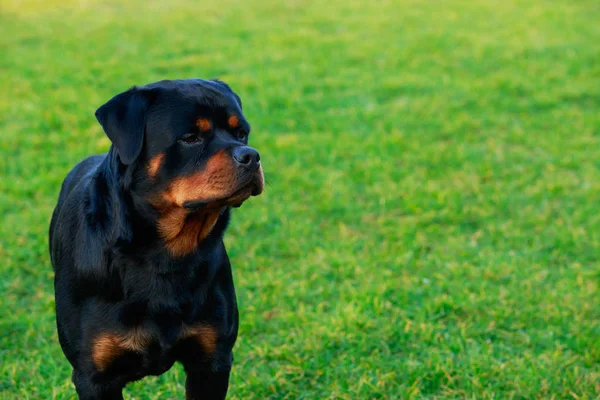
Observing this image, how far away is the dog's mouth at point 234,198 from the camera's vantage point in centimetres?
299

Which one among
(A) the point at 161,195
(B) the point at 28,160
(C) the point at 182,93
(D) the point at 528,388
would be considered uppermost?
(C) the point at 182,93

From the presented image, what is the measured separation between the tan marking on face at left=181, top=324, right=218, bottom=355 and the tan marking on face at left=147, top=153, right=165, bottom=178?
1.99ft

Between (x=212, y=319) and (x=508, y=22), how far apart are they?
9.59 metres

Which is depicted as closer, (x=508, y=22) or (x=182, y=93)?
(x=182, y=93)

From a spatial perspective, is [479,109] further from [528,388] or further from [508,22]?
[528,388]

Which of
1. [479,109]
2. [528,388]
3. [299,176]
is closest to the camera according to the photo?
[528,388]

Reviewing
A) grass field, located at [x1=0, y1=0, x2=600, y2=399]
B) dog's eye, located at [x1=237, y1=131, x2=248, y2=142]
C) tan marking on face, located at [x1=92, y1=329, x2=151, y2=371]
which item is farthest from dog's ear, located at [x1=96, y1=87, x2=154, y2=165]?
grass field, located at [x1=0, y1=0, x2=600, y2=399]

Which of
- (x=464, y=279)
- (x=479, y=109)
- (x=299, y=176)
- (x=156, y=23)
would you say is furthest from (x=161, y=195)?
(x=156, y=23)

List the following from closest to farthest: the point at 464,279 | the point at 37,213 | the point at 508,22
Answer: the point at 464,279 < the point at 37,213 < the point at 508,22

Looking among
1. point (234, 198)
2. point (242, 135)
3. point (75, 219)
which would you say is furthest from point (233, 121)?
point (75, 219)

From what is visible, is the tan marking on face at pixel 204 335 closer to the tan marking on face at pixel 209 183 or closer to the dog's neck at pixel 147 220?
the dog's neck at pixel 147 220

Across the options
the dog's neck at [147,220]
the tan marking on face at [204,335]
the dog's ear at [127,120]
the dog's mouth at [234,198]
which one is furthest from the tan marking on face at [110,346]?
the dog's ear at [127,120]

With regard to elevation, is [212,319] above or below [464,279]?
above

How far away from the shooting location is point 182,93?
312 centimetres
